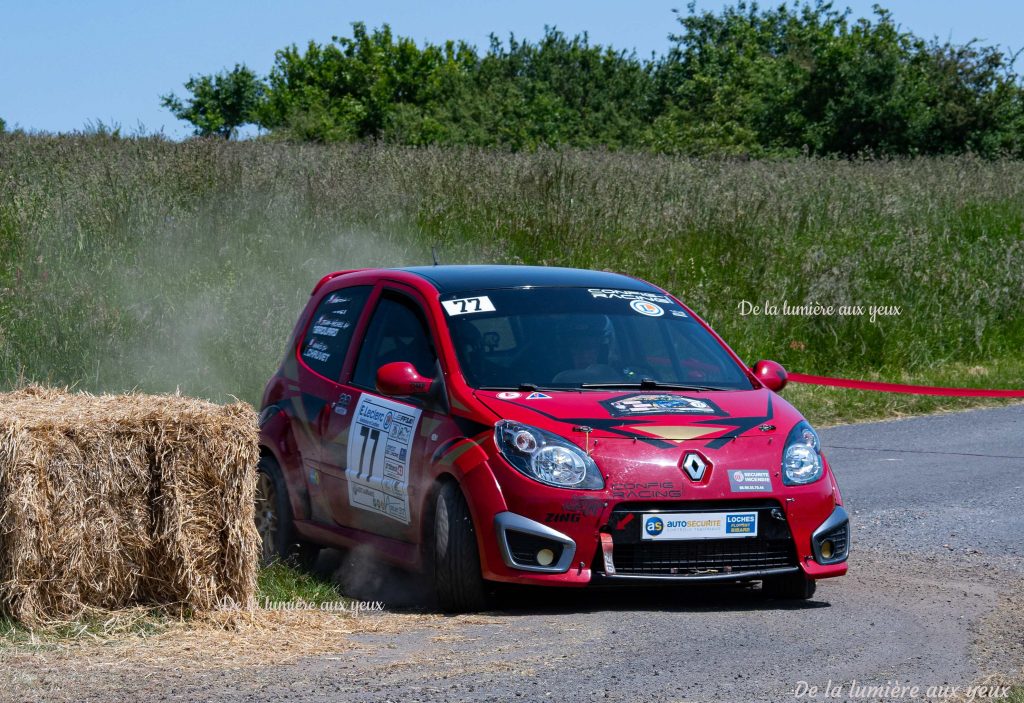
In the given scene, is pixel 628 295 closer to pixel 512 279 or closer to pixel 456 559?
pixel 512 279

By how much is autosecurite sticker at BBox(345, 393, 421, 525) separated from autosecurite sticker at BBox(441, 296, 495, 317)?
1.92 ft

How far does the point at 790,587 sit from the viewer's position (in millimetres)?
6691

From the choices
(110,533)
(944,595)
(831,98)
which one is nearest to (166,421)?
(110,533)

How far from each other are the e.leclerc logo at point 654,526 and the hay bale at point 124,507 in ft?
5.77

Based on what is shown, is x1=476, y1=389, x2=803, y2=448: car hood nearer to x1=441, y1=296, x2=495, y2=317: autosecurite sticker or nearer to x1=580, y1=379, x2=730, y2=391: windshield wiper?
x1=580, y1=379, x2=730, y2=391: windshield wiper

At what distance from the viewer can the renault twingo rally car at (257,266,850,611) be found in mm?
6238

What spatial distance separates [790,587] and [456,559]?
1634mm

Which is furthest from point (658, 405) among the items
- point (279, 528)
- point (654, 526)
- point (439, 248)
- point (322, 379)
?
point (439, 248)

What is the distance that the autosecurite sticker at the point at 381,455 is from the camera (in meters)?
6.83

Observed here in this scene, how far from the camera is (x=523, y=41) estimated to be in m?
78.3

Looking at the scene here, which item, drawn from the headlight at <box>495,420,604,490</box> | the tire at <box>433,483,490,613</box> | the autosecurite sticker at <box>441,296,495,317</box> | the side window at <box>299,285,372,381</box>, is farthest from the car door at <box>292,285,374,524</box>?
the headlight at <box>495,420,604,490</box>

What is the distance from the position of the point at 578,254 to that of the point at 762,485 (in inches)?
426

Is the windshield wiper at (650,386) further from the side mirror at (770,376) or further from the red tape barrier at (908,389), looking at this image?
the red tape barrier at (908,389)

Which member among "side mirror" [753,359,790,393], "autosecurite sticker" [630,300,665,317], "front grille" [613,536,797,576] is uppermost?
"autosecurite sticker" [630,300,665,317]
